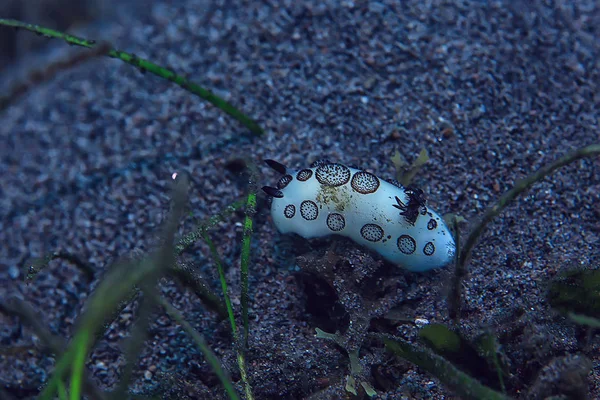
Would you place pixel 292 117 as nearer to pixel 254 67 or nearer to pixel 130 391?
pixel 254 67

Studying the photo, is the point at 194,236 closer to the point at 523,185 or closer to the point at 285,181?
the point at 285,181

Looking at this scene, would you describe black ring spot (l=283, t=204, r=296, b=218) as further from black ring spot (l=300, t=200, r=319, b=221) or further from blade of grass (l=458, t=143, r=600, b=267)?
blade of grass (l=458, t=143, r=600, b=267)

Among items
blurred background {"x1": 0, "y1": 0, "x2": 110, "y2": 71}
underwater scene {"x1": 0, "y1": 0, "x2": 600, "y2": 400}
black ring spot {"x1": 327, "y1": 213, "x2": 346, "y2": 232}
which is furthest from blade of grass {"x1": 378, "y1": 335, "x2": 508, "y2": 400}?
blurred background {"x1": 0, "y1": 0, "x2": 110, "y2": 71}

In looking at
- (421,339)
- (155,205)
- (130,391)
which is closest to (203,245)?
(155,205)

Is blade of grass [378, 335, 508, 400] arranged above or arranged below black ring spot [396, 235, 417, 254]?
below

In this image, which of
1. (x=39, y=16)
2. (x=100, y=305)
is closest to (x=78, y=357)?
(x=100, y=305)
